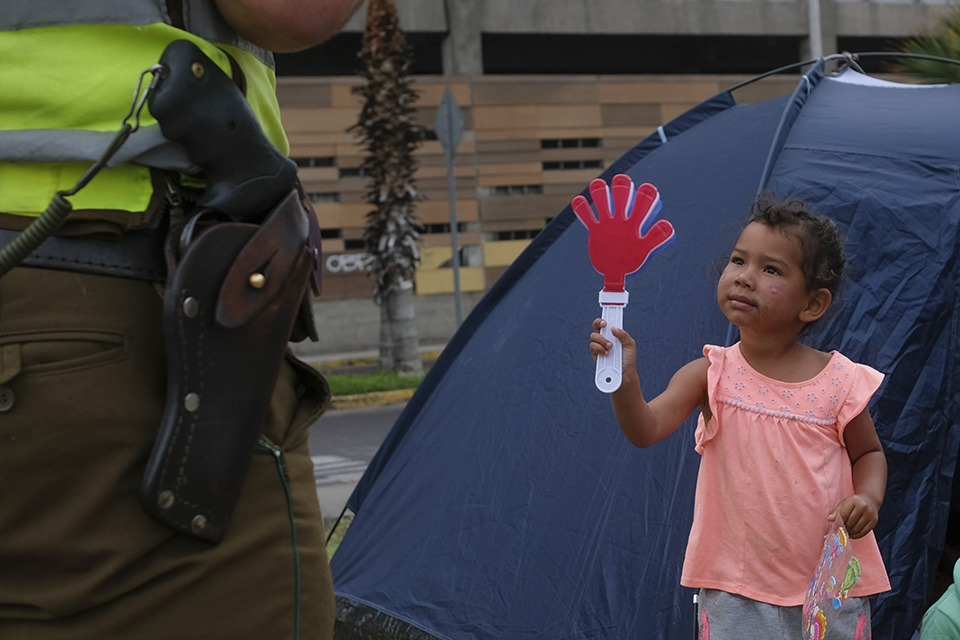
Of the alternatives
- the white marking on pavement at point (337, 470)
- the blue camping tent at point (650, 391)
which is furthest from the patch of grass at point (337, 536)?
the white marking on pavement at point (337, 470)

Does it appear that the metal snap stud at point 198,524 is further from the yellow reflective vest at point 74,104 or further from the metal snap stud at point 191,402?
the yellow reflective vest at point 74,104

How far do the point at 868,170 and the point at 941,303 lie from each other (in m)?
0.39

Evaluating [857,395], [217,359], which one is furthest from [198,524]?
[857,395]

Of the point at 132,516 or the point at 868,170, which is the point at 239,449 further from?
the point at 868,170

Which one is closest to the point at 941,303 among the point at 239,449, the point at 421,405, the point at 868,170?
the point at 868,170

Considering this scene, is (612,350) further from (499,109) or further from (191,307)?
(499,109)

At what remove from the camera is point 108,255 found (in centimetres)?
101

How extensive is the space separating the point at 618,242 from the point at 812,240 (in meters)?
0.41

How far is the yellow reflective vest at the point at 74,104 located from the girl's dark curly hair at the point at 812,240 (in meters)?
1.10

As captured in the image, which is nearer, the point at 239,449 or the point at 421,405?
the point at 239,449

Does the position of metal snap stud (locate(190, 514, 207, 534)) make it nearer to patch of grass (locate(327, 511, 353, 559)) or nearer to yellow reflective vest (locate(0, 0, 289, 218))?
yellow reflective vest (locate(0, 0, 289, 218))

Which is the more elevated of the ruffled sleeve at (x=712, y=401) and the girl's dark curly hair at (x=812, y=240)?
the girl's dark curly hair at (x=812, y=240)

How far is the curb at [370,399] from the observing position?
29.3ft

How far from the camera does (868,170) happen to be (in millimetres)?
2508
